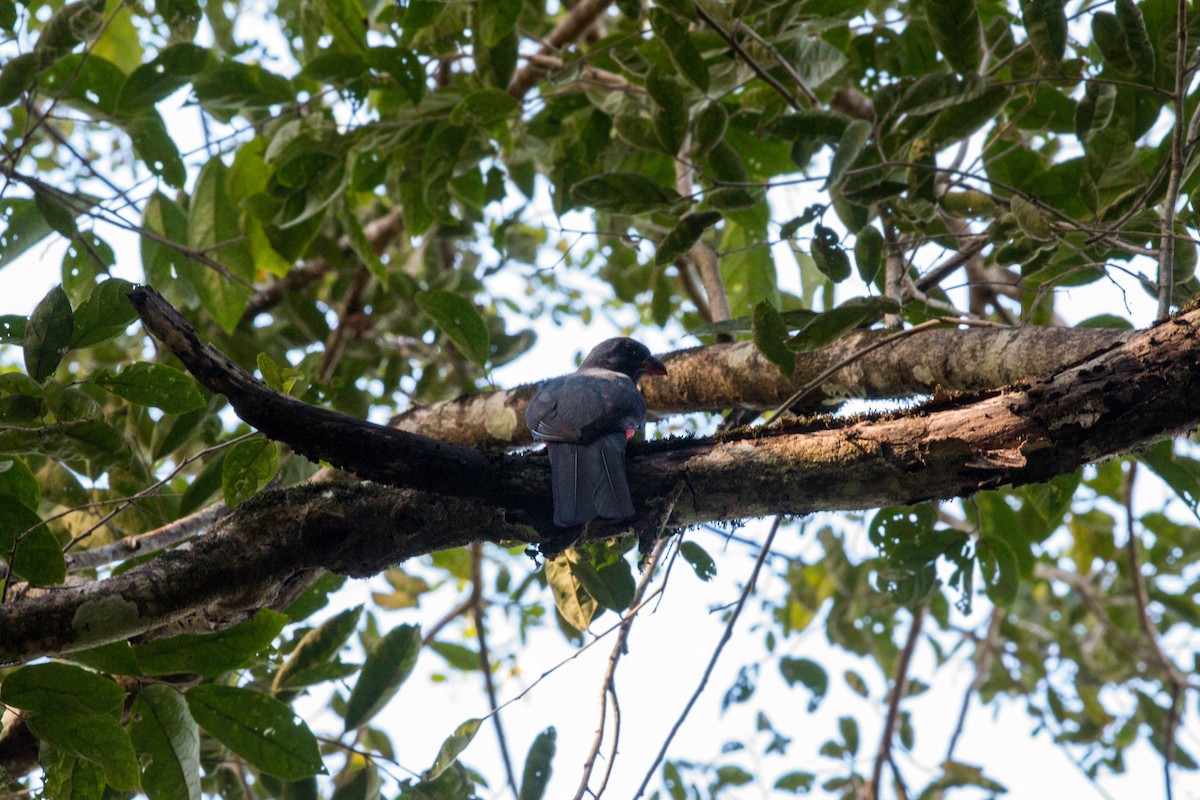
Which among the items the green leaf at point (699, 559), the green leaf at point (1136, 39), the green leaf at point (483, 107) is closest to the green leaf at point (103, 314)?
the green leaf at point (483, 107)

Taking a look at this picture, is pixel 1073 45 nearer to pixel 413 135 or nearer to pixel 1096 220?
pixel 1096 220

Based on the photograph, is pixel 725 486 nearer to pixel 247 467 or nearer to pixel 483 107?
pixel 247 467

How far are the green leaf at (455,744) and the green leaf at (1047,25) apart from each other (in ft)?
9.40

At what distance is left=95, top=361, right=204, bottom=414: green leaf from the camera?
300 cm

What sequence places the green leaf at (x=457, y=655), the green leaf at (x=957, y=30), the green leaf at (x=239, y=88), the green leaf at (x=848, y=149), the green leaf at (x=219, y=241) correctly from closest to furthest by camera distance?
1. the green leaf at (x=848, y=149)
2. the green leaf at (x=957, y=30)
3. the green leaf at (x=239, y=88)
4. the green leaf at (x=219, y=241)
5. the green leaf at (x=457, y=655)

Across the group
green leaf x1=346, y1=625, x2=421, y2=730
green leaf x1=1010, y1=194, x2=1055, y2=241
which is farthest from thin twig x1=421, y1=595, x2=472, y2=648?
green leaf x1=1010, y1=194, x2=1055, y2=241

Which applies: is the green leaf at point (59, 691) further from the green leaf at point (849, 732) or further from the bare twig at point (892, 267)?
the green leaf at point (849, 732)

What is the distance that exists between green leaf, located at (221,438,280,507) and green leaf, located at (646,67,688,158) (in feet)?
6.00

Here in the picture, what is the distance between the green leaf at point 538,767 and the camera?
10.7ft

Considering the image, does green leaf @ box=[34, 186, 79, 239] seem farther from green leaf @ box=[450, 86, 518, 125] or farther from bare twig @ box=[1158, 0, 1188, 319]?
bare twig @ box=[1158, 0, 1188, 319]

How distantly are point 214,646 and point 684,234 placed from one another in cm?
205

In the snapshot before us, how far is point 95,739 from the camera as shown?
105 inches

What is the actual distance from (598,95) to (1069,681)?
5.88 metres

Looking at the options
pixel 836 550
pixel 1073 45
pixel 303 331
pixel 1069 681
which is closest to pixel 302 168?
pixel 303 331
